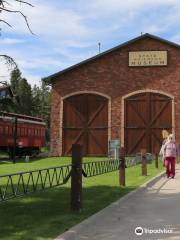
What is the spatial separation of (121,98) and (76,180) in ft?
95.7

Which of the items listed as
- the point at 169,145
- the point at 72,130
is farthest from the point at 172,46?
the point at 169,145

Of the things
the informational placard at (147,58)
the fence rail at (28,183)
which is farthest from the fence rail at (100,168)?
the informational placard at (147,58)

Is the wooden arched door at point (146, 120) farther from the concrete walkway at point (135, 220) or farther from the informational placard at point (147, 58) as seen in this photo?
the concrete walkway at point (135, 220)

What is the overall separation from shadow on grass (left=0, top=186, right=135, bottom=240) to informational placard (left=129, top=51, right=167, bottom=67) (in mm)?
25913

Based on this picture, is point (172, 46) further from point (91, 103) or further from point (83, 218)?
point (83, 218)

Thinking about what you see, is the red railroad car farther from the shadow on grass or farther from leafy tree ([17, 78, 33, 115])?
leafy tree ([17, 78, 33, 115])

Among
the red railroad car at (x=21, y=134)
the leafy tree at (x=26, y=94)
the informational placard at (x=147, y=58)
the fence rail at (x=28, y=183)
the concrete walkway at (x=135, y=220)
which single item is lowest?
the concrete walkway at (x=135, y=220)

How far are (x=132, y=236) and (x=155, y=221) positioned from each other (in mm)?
1472

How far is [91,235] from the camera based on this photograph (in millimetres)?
8117

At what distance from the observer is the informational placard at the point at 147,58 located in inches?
1544

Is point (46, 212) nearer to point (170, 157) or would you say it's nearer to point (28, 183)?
point (28, 183)

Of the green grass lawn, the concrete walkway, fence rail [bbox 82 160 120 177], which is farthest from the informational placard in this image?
the concrete walkway

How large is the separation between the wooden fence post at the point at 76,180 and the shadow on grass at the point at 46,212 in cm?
18

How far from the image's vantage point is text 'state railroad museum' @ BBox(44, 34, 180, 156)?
39.0m
